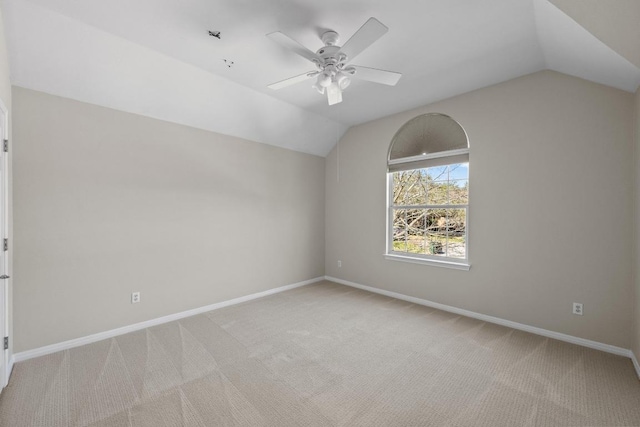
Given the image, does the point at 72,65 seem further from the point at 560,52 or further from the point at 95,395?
the point at 560,52

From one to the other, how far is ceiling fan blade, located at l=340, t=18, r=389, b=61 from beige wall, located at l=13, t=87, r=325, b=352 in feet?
7.81

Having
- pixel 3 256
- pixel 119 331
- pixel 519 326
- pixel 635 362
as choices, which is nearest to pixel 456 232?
pixel 519 326

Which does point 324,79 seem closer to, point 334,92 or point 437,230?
point 334,92

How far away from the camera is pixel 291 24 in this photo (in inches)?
86.9

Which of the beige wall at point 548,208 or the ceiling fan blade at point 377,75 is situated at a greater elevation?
the ceiling fan blade at point 377,75

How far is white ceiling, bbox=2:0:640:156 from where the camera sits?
6.67 ft

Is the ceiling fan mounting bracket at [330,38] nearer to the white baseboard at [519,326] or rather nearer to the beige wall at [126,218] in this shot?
the beige wall at [126,218]

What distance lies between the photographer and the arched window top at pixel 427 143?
3600mm

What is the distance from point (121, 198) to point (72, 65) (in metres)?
1.29

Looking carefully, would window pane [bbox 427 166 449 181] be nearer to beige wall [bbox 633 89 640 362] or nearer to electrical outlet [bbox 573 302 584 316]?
beige wall [bbox 633 89 640 362]

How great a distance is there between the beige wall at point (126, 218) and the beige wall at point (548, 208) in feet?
8.66

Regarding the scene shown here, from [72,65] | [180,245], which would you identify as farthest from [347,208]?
[72,65]

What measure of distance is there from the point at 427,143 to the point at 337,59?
2170mm

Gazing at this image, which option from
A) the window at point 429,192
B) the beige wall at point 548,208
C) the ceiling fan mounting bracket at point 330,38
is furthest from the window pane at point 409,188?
the ceiling fan mounting bracket at point 330,38
